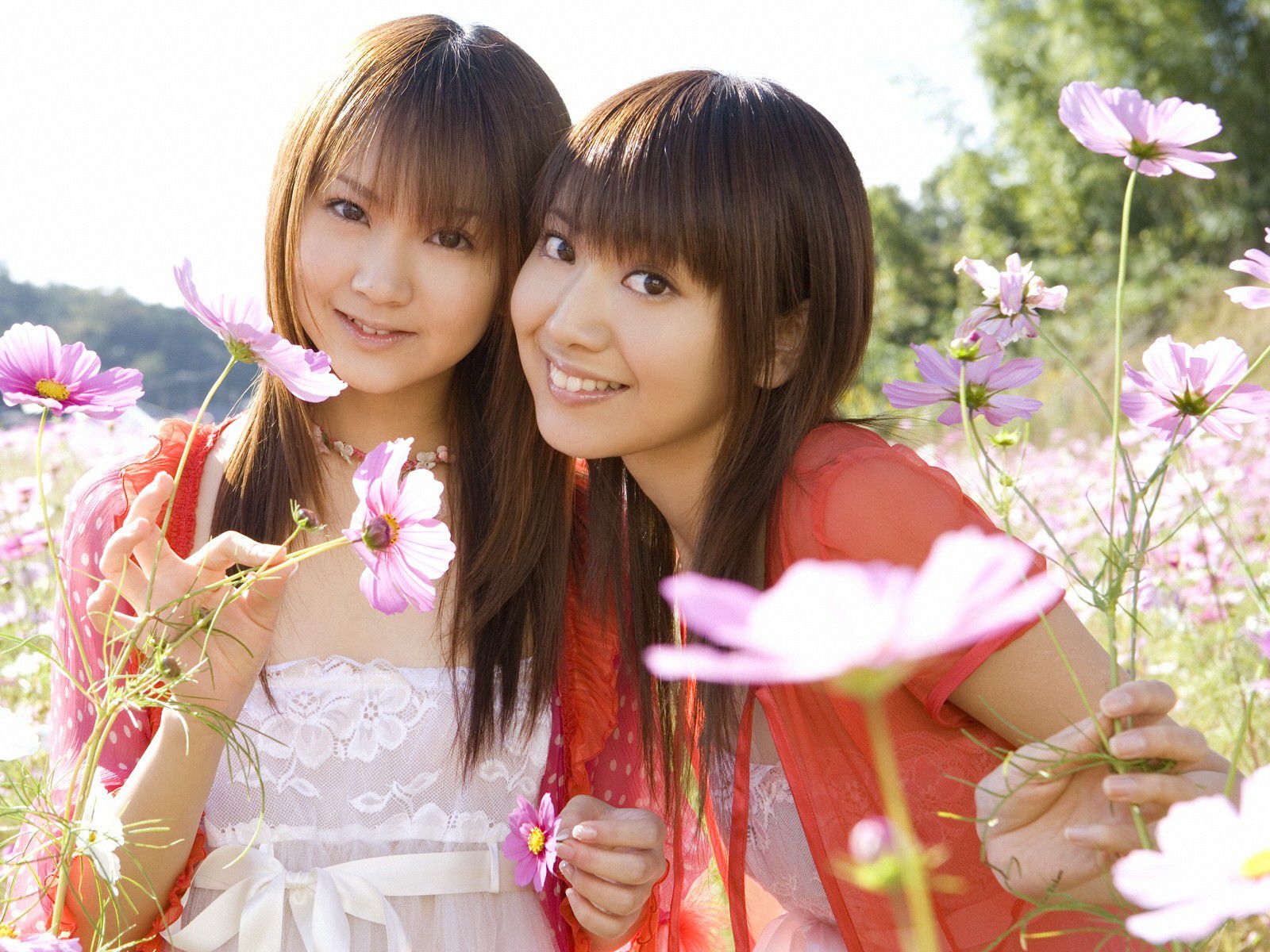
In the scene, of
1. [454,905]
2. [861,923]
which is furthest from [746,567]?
[454,905]

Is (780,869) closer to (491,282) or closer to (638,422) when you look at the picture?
(638,422)

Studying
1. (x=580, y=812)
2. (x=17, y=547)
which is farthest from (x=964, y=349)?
(x=17, y=547)

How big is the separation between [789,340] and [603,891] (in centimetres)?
53

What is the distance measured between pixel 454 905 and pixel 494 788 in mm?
115

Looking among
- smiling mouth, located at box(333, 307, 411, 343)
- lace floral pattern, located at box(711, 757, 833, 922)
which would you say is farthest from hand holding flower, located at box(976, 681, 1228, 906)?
smiling mouth, located at box(333, 307, 411, 343)

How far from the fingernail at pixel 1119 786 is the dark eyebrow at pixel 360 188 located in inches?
34.4

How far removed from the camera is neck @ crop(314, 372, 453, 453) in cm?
134

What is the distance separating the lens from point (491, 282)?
123cm

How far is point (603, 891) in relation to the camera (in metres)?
1.06

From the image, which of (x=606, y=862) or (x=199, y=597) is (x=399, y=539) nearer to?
(x=199, y=597)

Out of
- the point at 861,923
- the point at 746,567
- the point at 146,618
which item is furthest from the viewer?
the point at 746,567

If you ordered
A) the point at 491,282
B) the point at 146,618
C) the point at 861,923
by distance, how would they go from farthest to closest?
the point at 491,282 < the point at 861,923 < the point at 146,618

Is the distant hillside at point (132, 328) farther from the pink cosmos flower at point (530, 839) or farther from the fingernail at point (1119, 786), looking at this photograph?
the fingernail at point (1119, 786)

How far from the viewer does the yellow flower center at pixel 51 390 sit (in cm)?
67
